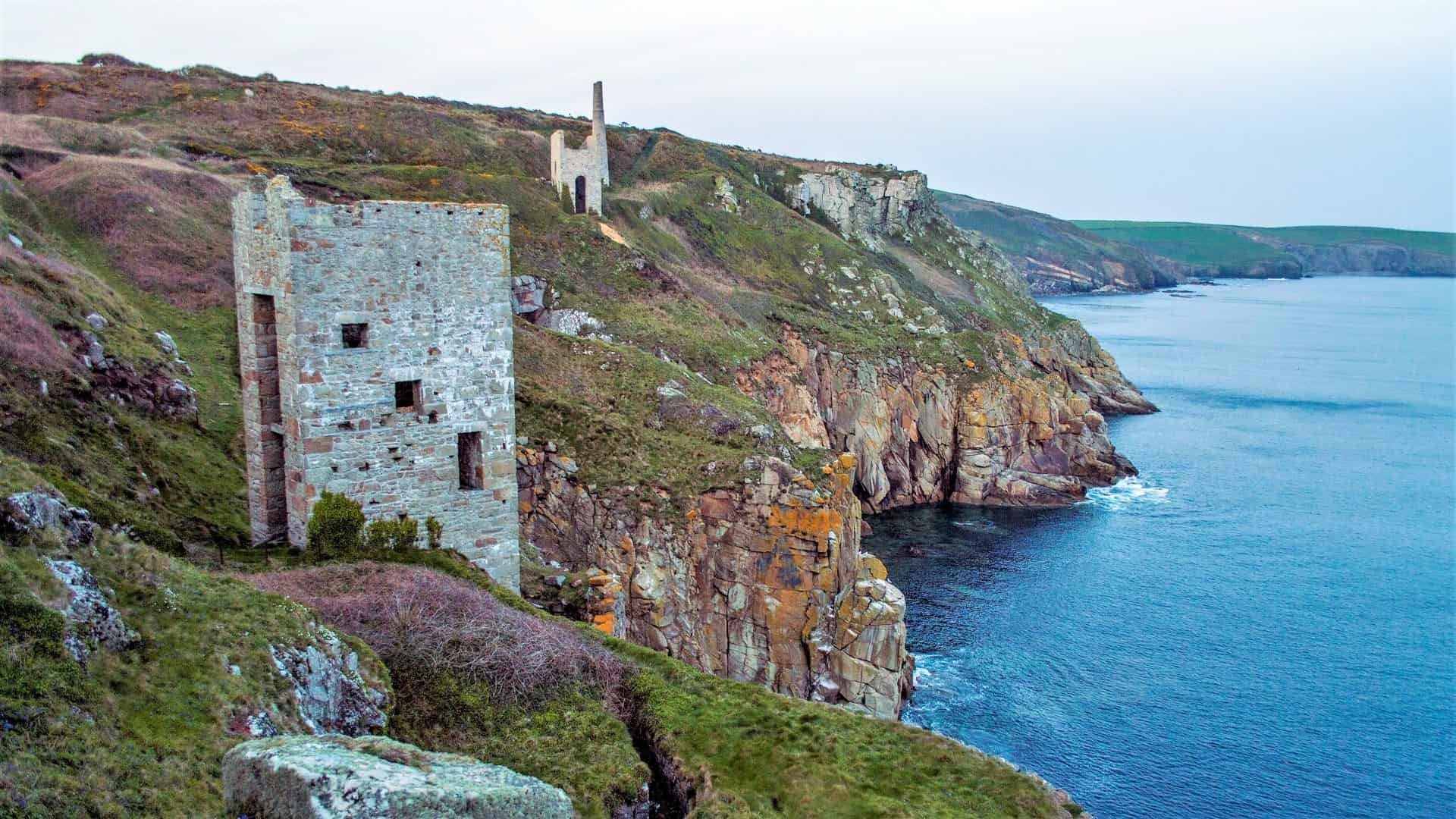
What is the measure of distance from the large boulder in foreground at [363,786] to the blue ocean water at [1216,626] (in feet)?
100

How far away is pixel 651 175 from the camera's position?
100 metres

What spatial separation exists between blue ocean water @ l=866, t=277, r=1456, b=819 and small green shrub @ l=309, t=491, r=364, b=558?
2649 centimetres

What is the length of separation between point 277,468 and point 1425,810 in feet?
126

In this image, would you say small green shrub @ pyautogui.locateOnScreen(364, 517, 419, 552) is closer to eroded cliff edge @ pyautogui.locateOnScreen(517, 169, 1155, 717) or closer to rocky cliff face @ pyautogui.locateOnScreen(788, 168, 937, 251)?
eroded cliff edge @ pyautogui.locateOnScreen(517, 169, 1155, 717)

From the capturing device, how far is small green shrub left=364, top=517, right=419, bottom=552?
21453 millimetres

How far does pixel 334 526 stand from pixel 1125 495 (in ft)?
218

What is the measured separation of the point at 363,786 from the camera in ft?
28.6

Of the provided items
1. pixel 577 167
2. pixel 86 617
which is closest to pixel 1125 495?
pixel 577 167

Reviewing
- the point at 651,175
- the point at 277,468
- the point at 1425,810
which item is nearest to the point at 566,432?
the point at 277,468

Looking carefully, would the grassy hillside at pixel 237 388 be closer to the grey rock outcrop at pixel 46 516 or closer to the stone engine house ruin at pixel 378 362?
the grey rock outcrop at pixel 46 516

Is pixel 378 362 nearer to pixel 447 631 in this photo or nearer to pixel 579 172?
pixel 447 631

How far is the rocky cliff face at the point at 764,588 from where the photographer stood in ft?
119

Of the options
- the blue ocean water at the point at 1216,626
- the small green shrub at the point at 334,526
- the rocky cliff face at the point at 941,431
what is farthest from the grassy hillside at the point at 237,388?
the blue ocean water at the point at 1216,626

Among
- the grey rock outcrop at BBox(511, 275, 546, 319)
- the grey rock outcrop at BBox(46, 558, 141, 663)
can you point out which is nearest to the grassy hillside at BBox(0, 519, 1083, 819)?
the grey rock outcrop at BBox(46, 558, 141, 663)
